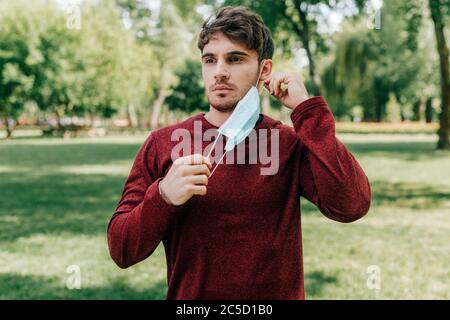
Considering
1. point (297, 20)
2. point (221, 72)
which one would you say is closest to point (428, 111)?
point (297, 20)

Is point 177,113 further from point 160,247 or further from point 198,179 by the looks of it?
point 198,179

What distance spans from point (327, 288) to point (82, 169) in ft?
50.8

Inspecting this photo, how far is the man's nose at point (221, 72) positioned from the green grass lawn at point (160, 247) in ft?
13.8

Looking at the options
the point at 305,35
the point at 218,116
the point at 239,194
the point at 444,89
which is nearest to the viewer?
the point at 239,194

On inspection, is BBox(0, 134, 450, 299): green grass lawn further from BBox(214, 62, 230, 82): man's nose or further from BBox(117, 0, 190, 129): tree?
BBox(117, 0, 190, 129): tree

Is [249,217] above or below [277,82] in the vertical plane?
below

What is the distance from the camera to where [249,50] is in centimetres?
222

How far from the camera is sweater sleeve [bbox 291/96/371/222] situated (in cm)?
203

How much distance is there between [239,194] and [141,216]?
1.27 feet

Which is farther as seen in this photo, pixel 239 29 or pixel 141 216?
pixel 239 29

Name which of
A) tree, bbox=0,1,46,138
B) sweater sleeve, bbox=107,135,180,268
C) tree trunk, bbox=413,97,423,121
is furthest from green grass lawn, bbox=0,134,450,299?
tree trunk, bbox=413,97,423,121

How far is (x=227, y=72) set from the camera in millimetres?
2178

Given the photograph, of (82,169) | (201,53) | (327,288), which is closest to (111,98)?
(82,169)

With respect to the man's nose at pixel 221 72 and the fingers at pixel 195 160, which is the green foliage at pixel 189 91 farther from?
the fingers at pixel 195 160
